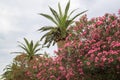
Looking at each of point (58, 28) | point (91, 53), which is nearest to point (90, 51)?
point (91, 53)

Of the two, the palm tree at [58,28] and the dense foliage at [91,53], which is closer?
the dense foliage at [91,53]

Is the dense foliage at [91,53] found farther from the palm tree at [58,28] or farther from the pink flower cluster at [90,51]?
the palm tree at [58,28]

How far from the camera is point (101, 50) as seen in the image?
74.5 feet

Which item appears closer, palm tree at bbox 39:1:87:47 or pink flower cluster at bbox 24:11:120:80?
pink flower cluster at bbox 24:11:120:80

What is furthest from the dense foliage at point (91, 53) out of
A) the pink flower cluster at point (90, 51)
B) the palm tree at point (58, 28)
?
the palm tree at point (58, 28)

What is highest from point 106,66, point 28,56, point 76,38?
point 28,56

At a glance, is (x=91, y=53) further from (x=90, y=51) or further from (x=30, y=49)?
(x=30, y=49)

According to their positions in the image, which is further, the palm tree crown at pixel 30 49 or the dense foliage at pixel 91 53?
the palm tree crown at pixel 30 49

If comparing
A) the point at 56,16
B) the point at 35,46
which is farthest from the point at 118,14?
the point at 35,46

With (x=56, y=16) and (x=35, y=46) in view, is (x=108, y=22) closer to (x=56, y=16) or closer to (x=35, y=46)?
(x=56, y=16)

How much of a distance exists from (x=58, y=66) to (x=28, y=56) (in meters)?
33.3

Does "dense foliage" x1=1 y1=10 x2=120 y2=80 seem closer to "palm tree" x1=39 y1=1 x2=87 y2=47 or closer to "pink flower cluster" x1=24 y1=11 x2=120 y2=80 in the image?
"pink flower cluster" x1=24 y1=11 x2=120 y2=80

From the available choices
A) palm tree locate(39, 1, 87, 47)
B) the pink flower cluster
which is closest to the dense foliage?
the pink flower cluster

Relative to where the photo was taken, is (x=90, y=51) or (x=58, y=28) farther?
(x=58, y=28)
